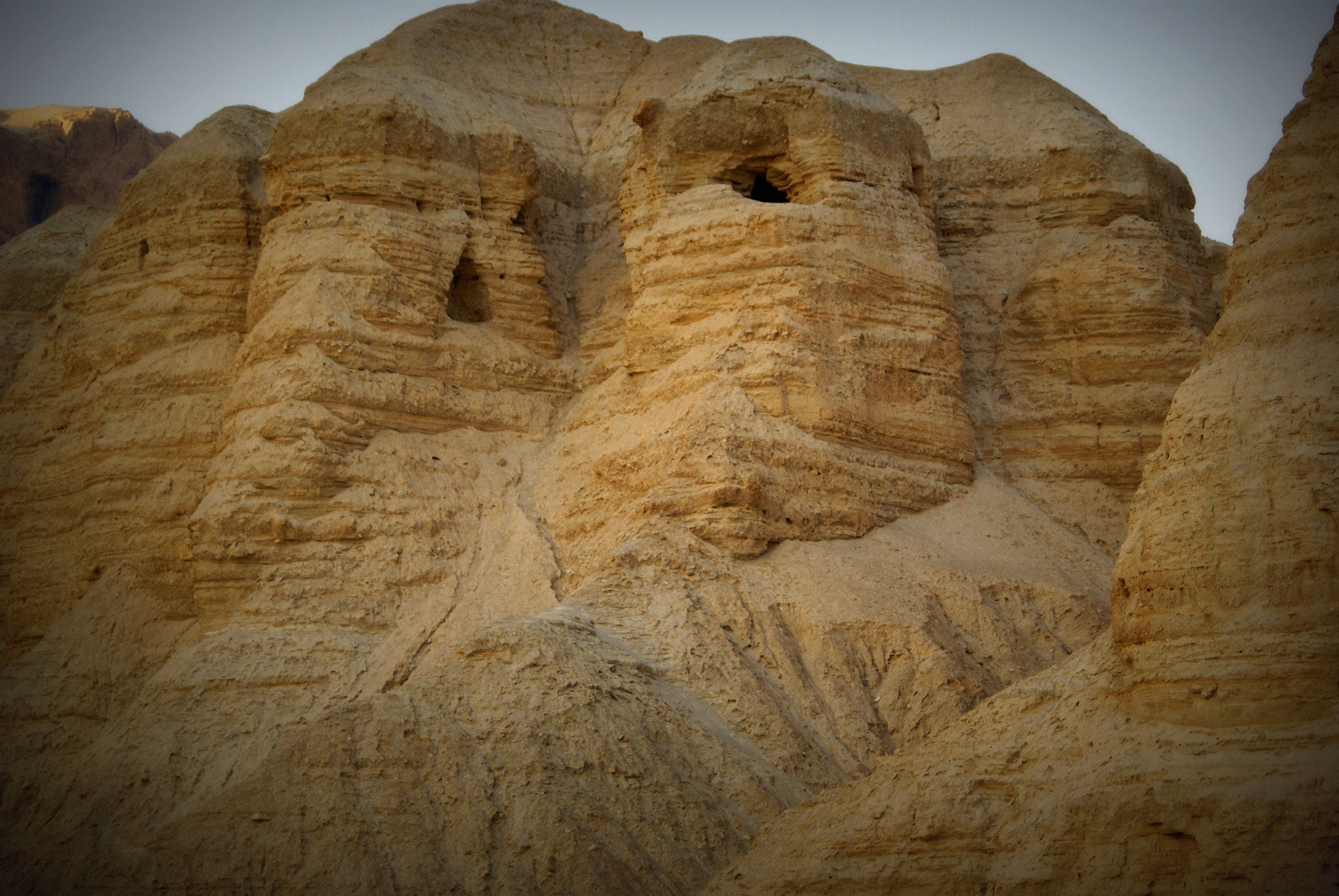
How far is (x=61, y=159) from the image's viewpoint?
129ft

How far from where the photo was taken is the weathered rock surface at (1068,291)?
21.7 meters

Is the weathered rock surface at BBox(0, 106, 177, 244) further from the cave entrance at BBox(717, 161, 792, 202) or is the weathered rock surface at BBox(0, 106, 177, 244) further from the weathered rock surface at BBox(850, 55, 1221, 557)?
the weathered rock surface at BBox(850, 55, 1221, 557)

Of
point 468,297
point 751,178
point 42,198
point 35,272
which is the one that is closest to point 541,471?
point 468,297

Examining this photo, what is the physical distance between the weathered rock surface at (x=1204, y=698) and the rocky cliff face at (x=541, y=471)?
268 cm

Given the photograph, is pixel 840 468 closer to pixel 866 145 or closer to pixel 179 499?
pixel 866 145

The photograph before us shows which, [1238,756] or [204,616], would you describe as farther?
[204,616]

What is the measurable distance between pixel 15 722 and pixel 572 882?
1079 centimetres

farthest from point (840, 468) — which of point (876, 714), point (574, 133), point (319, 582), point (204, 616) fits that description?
point (574, 133)

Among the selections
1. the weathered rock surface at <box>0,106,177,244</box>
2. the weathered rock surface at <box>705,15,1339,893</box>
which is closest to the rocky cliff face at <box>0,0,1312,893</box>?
the weathered rock surface at <box>705,15,1339,893</box>

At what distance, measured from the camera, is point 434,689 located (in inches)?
574

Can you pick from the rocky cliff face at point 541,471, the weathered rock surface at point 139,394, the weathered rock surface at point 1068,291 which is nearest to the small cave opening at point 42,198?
the rocky cliff face at point 541,471

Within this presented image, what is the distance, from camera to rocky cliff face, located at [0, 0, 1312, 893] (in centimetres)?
1396

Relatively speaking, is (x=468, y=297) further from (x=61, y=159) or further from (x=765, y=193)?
(x=61, y=159)

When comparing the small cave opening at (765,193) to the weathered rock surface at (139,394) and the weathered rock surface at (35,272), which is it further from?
the weathered rock surface at (35,272)
